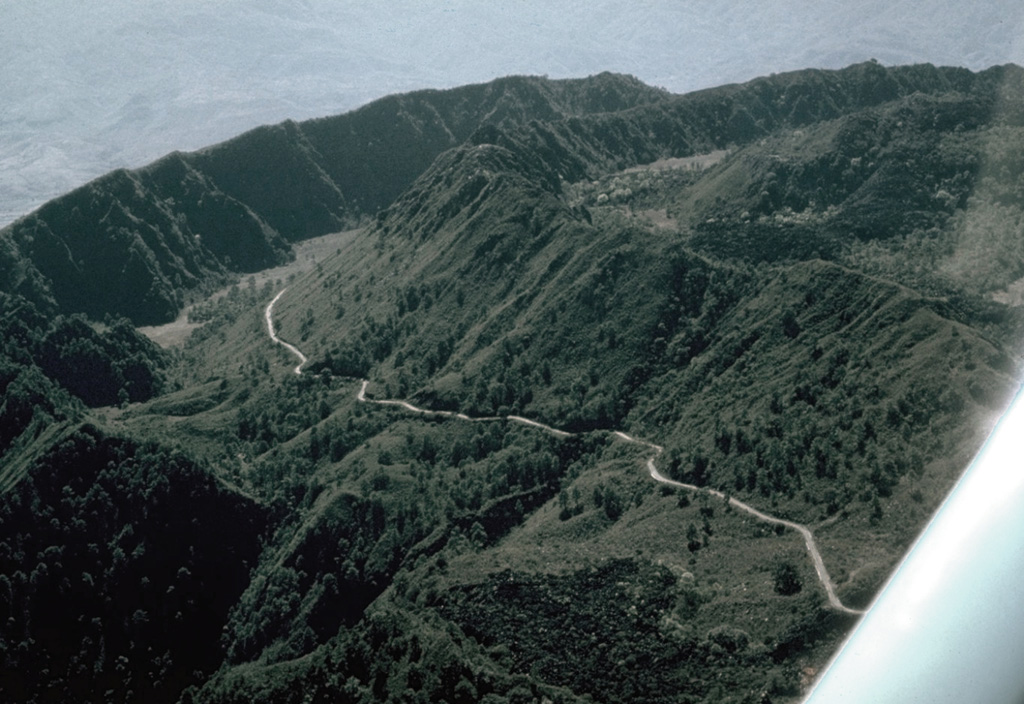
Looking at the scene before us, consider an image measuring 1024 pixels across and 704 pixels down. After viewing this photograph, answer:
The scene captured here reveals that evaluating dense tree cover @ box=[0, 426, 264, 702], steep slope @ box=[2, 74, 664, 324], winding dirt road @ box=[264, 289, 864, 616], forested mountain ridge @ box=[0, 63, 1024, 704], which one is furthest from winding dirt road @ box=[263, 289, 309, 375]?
dense tree cover @ box=[0, 426, 264, 702]

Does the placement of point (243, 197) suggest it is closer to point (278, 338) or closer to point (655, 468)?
point (278, 338)

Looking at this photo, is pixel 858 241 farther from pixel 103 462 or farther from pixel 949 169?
pixel 103 462

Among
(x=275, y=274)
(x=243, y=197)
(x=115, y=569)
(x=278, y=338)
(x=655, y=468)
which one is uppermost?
(x=243, y=197)

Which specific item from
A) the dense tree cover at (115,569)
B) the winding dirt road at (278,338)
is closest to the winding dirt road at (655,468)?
the winding dirt road at (278,338)

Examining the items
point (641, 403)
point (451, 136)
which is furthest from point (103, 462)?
point (451, 136)

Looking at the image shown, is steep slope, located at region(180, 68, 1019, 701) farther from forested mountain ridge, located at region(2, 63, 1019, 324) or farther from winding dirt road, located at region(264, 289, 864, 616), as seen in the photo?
forested mountain ridge, located at region(2, 63, 1019, 324)

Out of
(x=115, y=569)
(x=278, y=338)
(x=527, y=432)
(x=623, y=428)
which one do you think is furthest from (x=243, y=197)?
(x=623, y=428)
